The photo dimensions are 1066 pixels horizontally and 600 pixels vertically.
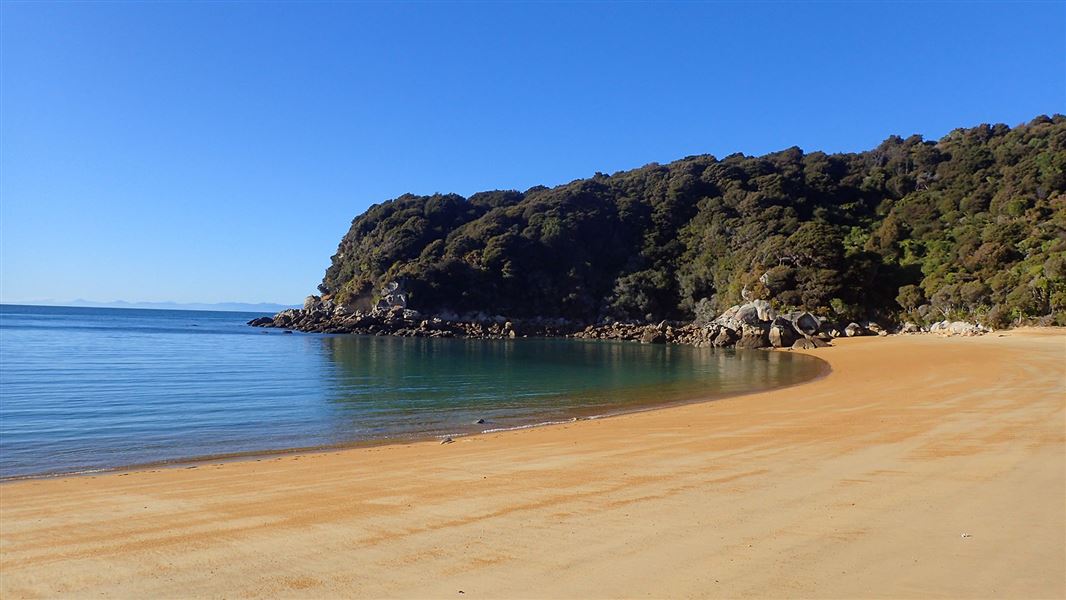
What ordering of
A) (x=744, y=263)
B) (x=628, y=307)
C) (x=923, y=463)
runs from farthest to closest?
(x=628, y=307) < (x=744, y=263) < (x=923, y=463)

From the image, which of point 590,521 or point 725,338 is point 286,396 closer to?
point 590,521

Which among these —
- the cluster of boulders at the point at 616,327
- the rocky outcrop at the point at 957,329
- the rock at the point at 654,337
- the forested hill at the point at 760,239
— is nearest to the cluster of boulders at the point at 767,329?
the cluster of boulders at the point at 616,327

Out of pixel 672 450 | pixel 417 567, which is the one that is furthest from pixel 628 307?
pixel 417 567

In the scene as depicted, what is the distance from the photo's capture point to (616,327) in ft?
219

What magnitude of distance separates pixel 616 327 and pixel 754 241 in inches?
750

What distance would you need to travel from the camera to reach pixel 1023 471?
6.50m

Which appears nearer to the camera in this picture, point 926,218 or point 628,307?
point 926,218

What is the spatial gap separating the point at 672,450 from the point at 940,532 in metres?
4.40

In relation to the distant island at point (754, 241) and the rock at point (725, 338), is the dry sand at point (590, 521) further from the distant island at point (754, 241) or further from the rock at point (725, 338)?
the distant island at point (754, 241)

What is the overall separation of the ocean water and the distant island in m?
19.6

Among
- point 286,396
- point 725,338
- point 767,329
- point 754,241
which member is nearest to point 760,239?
point 754,241

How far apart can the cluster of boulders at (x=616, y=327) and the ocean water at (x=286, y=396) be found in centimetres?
1261

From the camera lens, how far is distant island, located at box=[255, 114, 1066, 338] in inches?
1838

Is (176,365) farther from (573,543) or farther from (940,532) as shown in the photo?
(940,532)
